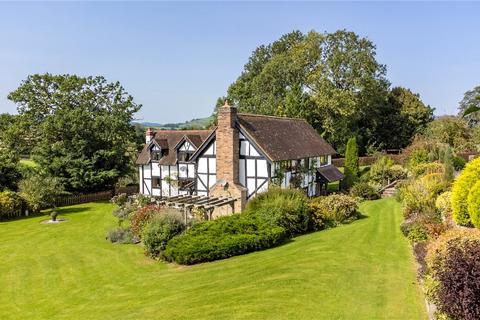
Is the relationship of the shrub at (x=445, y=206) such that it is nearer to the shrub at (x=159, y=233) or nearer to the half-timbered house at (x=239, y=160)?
the half-timbered house at (x=239, y=160)

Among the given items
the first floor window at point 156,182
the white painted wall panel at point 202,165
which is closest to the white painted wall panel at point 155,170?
the first floor window at point 156,182

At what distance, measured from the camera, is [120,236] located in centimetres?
2222

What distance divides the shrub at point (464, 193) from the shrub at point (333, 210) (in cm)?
737

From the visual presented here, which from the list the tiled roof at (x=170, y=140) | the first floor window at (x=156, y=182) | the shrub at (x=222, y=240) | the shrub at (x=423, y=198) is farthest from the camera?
the first floor window at (x=156, y=182)

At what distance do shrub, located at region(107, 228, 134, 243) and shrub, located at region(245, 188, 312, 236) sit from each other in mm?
6859

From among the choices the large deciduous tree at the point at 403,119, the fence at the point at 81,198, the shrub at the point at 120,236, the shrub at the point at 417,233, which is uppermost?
the large deciduous tree at the point at 403,119

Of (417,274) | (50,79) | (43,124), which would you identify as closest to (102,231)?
(43,124)

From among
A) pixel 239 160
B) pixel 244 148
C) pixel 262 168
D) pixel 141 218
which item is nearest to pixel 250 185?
pixel 262 168

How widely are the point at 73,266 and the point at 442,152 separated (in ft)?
102

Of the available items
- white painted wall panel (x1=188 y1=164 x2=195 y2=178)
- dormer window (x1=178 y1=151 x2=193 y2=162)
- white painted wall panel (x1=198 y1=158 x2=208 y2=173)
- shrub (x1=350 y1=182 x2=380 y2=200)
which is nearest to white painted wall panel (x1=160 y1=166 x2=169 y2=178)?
dormer window (x1=178 y1=151 x2=193 y2=162)

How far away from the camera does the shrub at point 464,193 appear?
14.8 meters

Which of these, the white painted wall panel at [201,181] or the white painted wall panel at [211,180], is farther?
the white painted wall panel at [201,181]

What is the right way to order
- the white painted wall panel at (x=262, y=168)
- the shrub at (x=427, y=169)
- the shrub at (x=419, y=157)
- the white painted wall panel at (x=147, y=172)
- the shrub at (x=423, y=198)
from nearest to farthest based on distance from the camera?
the shrub at (x=423, y=198) < the white painted wall panel at (x=262, y=168) < the shrub at (x=427, y=169) < the white painted wall panel at (x=147, y=172) < the shrub at (x=419, y=157)

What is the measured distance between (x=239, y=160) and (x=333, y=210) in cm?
756
